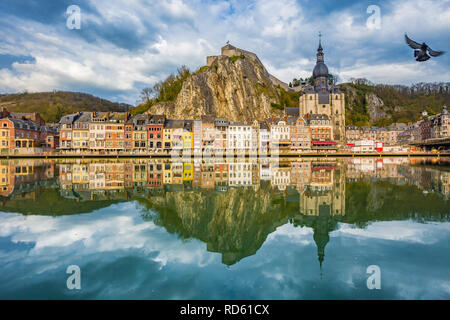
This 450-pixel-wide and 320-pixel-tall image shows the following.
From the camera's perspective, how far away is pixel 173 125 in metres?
61.5

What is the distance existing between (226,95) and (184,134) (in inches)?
943

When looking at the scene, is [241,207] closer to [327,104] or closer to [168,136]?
[168,136]

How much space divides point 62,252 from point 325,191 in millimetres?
11624

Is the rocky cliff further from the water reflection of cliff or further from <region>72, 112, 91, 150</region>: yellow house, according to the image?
the water reflection of cliff

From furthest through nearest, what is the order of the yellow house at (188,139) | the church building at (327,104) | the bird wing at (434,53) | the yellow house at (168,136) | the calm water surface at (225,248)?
1. the church building at (327,104)
2. the yellow house at (188,139)
3. the yellow house at (168,136)
4. the bird wing at (434,53)
5. the calm water surface at (225,248)

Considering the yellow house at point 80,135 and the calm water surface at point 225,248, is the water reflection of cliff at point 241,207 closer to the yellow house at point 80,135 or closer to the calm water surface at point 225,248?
the calm water surface at point 225,248

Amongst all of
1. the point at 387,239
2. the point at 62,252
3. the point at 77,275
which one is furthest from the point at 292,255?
the point at 62,252

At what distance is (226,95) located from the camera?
78375 mm

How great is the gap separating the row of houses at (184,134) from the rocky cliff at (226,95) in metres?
10.8

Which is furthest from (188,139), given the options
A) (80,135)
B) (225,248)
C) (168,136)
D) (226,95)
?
(225,248)

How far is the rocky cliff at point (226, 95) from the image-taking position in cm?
7269
